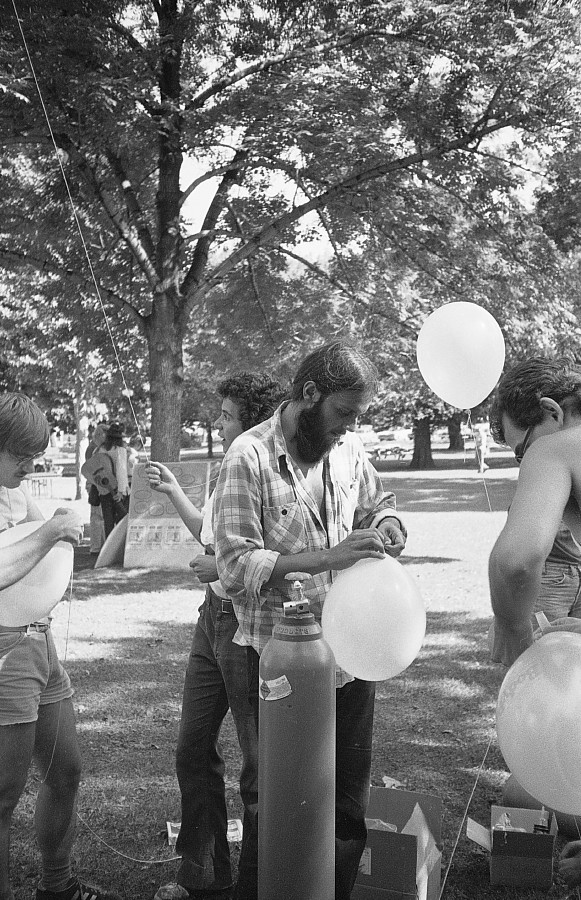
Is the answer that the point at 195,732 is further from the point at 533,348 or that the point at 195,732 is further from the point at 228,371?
the point at 228,371

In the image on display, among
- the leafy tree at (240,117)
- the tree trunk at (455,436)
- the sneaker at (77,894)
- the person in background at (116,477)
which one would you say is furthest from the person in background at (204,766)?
the tree trunk at (455,436)

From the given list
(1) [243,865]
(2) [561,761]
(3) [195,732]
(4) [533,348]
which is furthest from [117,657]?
(4) [533,348]

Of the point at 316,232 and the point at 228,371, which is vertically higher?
the point at 316,232

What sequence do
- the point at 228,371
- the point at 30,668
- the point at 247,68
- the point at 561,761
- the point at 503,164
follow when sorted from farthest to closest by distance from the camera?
the point at 228,371
the point at 503,164
the point at 247,68
the point at 30,668
the point at 561,761

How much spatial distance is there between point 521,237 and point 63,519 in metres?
7.49

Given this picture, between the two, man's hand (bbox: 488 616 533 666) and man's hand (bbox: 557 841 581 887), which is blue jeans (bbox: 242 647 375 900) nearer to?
man's hand (bbox: 488 616 533 666)

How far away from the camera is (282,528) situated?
2.24 m

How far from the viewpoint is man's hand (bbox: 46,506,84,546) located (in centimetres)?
211

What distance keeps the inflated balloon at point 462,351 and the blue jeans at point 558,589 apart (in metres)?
0.81

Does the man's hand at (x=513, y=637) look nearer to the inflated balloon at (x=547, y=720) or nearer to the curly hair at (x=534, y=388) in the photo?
the inflated balloon at (x=547, y=720)

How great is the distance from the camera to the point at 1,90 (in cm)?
675

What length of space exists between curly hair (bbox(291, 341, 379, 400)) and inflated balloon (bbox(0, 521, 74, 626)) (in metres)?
0.85

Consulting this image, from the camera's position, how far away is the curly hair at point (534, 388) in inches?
86.0

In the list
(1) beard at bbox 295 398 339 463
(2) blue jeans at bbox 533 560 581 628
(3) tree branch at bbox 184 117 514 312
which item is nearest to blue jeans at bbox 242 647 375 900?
(1) beard at bbox 295 398 339 463
